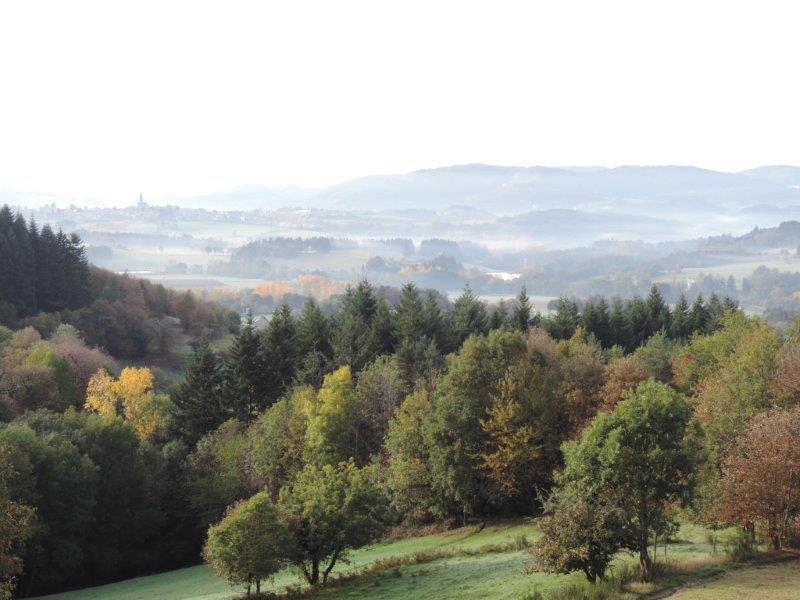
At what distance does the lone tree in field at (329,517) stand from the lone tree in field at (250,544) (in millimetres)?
1059

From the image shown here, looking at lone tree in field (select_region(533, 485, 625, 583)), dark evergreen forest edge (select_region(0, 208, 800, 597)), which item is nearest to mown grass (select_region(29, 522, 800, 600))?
lone tree in field (select_region(533, 485, 625, 583))

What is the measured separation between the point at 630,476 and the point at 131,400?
47.9 metres

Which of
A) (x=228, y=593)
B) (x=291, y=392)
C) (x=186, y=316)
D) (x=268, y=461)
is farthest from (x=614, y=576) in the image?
(x=186, y=316)

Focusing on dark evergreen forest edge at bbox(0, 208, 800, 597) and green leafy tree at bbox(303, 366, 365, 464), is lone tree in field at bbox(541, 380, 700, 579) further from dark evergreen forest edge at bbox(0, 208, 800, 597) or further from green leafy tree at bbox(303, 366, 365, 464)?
green leafy tree at bbox(303, 366, 365, 464)

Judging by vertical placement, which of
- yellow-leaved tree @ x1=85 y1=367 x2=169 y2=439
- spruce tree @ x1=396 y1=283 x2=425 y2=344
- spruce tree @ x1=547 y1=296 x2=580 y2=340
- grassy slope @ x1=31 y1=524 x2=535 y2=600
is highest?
spruce tree @ x1=396 y1=283 x2=425 y2=344

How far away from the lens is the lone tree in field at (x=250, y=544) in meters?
31.3

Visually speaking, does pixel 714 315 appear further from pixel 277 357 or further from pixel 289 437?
pixel 289 437

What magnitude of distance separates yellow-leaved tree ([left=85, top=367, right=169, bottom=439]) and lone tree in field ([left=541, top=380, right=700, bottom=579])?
44133 mm

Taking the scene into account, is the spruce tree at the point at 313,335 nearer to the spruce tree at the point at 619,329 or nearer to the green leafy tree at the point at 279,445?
the green leafy tree at the point at 279,445

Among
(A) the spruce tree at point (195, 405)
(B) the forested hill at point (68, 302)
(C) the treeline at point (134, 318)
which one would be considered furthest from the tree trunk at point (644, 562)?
(B) the forested hill at point (68, 302)

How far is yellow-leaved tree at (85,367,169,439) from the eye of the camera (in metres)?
65.6

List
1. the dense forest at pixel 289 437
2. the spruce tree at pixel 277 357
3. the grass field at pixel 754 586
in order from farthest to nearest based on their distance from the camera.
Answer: the spruce tree at pixel 277 357 < the dense forest at pixel 289 437 < the grass field at pixel 754 586

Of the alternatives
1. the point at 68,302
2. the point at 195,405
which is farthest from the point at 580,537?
the point at 68,302

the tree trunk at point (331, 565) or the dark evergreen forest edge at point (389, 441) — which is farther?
the tree trunk at point (331, 565)
